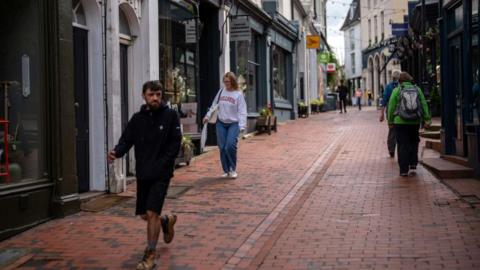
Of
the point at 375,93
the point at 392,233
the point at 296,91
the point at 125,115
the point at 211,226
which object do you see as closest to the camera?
the point at 392,233

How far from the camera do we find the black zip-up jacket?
6016 millimetres

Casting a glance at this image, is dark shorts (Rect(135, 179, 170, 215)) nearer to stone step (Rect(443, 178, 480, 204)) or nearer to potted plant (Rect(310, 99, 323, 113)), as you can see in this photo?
stone step (Rect(443, 178, 480, 204))

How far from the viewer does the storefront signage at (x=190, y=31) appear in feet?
47.4

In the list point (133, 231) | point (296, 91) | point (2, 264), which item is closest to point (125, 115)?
point (133, 231)

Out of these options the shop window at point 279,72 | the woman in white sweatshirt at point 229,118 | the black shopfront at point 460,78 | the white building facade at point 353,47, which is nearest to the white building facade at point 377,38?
the white building facade at point 353,47

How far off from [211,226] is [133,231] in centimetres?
86

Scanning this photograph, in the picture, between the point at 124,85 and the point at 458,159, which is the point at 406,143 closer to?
the point at 458,159

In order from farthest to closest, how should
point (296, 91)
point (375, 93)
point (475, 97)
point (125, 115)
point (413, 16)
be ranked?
1. point (375, 93)
2. point (296, 91)
3. point (413, 16)
4. point (125, 115)
5. point (475, 97)

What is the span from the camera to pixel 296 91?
31.3 m

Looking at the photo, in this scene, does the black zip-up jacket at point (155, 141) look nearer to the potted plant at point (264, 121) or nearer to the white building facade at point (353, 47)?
the potted plant at point (264, 121)

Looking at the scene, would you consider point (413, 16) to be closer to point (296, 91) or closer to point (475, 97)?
point (296, 91)

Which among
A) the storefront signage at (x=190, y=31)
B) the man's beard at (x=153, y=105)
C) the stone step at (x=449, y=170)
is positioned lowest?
the stone step at (x=449, y=170)

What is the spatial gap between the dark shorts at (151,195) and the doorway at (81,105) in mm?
3297

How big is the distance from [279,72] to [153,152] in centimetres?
2255
